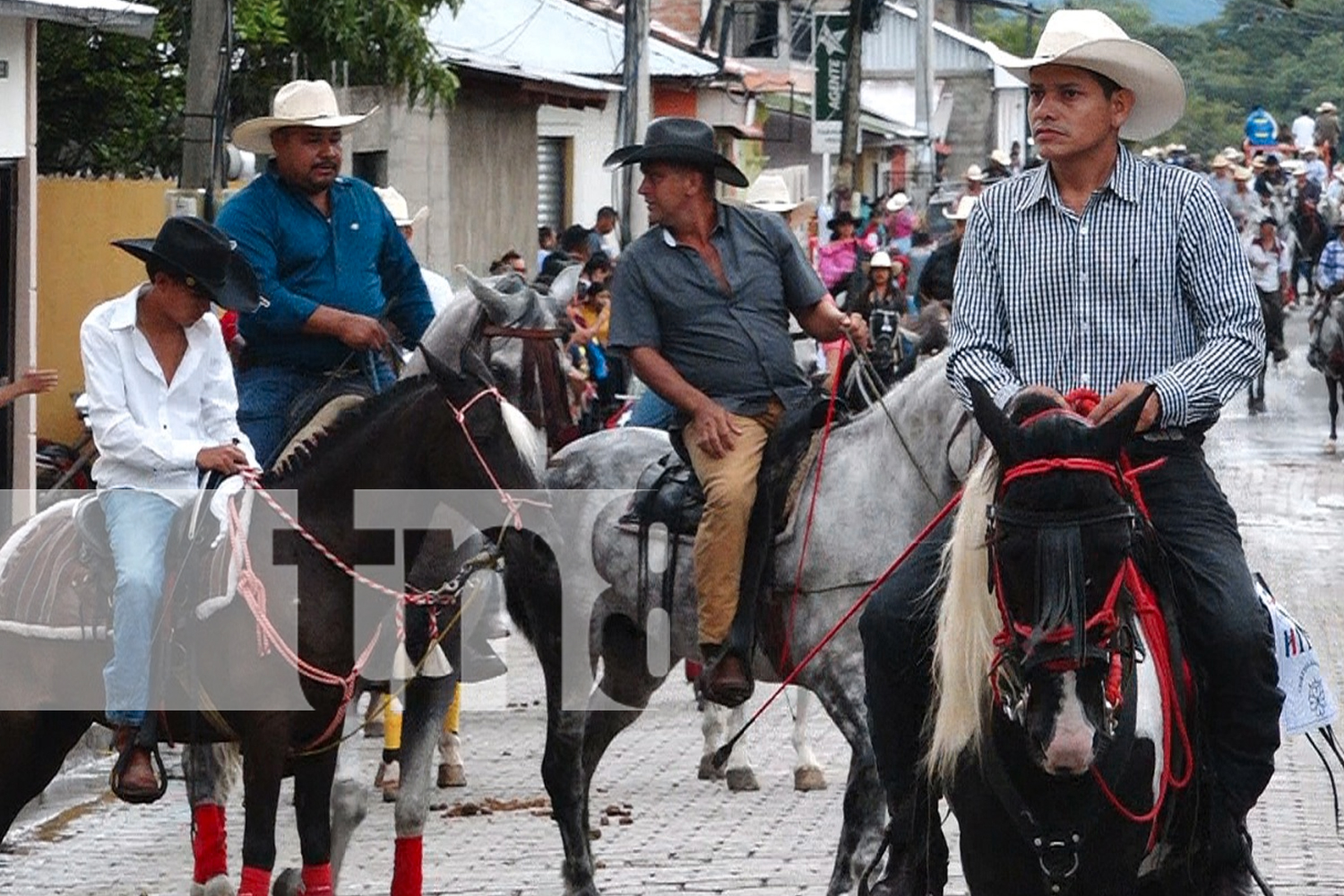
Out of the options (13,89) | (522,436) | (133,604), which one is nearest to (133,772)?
(133,604)

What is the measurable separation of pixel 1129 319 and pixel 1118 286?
0.28ft

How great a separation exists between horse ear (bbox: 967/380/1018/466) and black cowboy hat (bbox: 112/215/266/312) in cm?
358

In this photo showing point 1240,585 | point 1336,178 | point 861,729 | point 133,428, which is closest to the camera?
point 1240,585

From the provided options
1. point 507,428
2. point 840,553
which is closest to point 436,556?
point 507,428

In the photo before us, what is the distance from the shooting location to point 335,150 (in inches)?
380

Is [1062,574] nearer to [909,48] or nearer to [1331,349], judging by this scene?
[1331,349]

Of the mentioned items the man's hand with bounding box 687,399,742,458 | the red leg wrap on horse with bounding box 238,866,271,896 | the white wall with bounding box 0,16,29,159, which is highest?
the white wall with bounding box 0,16,29,159

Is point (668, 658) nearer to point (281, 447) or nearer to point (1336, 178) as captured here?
point (281, 447)

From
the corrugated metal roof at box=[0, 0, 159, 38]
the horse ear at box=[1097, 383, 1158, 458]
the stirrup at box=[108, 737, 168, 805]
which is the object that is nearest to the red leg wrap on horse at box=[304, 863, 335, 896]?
the stirrup at box=[108, 737, 168, 805]

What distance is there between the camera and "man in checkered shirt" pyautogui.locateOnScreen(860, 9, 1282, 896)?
5.97 metres

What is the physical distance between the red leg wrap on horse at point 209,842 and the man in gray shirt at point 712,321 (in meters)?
1.88

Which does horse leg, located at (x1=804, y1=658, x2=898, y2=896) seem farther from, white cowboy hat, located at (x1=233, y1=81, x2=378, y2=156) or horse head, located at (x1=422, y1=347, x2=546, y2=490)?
white cowboy hat, located at (x1=233, y1=81, x2=378, y2=156)

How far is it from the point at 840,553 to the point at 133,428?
8.56 ft

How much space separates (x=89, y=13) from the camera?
40.8 ft
